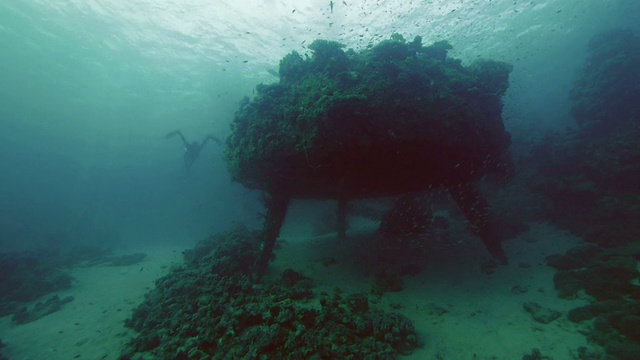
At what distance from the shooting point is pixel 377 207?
19.9 meters

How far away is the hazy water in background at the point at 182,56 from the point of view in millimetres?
19781

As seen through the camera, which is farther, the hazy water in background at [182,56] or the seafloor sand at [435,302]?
the hazy water in background at [182,56]

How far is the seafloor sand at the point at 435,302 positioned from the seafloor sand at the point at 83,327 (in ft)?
0.13

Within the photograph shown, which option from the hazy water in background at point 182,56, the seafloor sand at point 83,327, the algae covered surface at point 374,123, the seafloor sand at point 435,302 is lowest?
the seafloor sand at point 83,327

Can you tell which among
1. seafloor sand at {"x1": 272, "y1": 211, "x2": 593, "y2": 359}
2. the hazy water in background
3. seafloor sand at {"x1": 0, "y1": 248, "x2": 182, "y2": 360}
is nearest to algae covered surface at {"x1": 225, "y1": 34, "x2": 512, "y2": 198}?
seafloor sand at {"x1": 272, "y1": 211, "x2": 593, "y2": 359}

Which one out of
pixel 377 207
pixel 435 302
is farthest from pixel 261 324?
pixel 377 207

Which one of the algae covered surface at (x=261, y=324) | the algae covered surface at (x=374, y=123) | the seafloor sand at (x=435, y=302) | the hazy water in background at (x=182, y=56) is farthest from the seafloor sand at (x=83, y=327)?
the hazy water in background at (x=182, y=56)

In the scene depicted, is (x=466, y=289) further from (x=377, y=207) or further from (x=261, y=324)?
(x=377, y=207)

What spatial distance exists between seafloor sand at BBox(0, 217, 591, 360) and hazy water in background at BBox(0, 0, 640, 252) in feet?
45.5

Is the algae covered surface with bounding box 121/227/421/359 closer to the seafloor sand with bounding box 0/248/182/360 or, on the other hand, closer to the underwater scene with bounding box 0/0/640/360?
the underwater scene with bounding box 0/0/640/360

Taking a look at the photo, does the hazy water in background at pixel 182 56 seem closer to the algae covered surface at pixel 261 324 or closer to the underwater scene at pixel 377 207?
the underwater scene at pixel 377 207

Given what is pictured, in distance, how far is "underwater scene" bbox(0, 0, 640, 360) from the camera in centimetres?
567

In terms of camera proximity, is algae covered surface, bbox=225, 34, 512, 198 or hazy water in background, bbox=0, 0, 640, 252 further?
hazy water in background, bbox=0, 0, 640, 252

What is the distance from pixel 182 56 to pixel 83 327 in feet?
77.2
